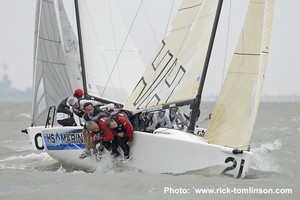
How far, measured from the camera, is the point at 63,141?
340 inches

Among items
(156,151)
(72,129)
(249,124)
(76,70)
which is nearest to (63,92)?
(76,70)

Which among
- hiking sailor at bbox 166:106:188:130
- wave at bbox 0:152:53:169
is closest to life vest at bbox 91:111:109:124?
wave at bbox 0:152:53:169

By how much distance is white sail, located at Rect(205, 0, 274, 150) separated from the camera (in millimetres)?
7270

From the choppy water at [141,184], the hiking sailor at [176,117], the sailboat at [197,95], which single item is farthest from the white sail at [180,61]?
the hiking sailor at [176,117]

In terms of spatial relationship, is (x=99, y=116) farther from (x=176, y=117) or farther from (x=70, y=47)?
(x=70, y=47)

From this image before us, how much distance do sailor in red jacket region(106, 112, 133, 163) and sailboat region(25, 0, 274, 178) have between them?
0.29 ft

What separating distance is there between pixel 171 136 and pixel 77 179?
4.00 feet

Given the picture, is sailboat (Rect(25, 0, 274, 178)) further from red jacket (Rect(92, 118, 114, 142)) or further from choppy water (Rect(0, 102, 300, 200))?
red jacket (Rect(92, 118, 114, 142))

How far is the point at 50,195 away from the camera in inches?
233

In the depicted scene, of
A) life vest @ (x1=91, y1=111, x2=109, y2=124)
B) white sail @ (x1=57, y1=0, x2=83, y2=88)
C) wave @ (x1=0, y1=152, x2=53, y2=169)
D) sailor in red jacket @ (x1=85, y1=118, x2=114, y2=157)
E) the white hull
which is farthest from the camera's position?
white sail @ (x1=57, y1=0, x2=83, y2=88)

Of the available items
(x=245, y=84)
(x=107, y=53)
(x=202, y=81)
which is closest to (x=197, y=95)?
(x=202, y=81)

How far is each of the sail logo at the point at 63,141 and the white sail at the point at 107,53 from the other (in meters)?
1.85

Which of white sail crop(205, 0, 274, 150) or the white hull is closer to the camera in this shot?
the white hull

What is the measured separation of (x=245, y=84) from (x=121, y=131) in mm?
1605
